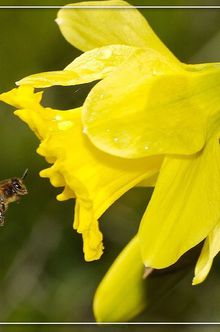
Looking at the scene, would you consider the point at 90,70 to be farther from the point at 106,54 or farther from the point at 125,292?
the point at 125,292

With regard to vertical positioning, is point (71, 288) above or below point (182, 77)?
below

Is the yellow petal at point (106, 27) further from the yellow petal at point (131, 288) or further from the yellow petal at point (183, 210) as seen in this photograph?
the yellow petal at point (131, 288)

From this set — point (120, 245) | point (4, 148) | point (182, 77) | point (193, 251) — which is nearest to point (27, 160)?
point (4, 148)

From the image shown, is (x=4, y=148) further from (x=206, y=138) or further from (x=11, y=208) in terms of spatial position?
(x=206, y=138)

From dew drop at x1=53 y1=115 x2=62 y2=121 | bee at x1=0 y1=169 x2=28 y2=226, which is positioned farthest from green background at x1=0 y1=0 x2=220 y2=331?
dew drop at x1=53 y1=115 x2=62 y2=121

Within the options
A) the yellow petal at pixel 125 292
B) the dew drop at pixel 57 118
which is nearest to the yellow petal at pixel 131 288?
the yellow petal at pixel 125 292

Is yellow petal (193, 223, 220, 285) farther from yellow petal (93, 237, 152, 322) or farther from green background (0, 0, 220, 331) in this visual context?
green background (0, 0, 220, 331)

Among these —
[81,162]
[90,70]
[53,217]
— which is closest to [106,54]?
[90,70]
